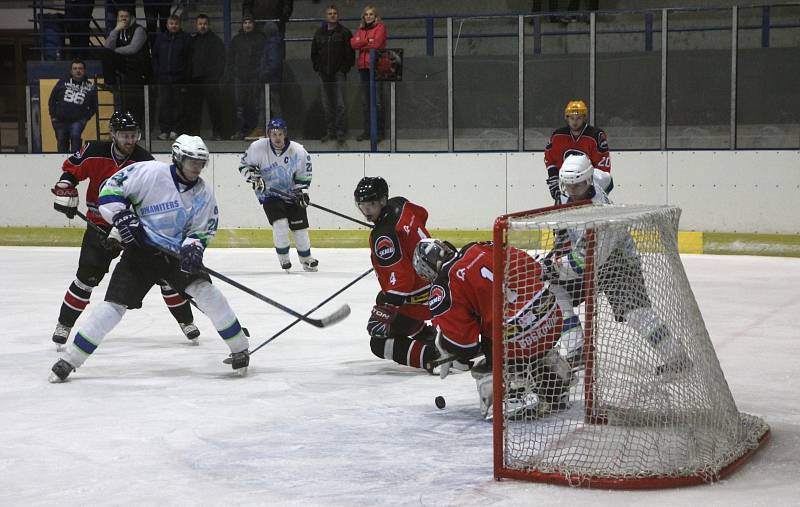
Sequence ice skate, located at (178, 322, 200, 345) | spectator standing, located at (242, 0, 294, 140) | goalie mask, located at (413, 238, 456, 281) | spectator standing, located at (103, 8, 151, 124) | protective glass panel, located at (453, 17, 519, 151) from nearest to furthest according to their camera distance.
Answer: goalie mask, located at (413, 238, 456, 281) < ice skate, located at (178, 322, 200, 345) < protective glass panel, located at (453, 17, 519, 151) < spectator standing, located at (242, 0, 294, 140) < spectator standing, located at (103, 8, 151, 124)

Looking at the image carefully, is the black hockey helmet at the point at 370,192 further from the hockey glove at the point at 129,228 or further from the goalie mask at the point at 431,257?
the hockey glove at the point at 129,228

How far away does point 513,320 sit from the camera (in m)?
3.93

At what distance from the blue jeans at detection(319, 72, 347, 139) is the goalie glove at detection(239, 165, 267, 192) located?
198cm

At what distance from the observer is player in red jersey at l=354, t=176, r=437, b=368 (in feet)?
16.1

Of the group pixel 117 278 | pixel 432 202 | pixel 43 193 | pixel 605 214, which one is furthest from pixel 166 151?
pixel 605 214

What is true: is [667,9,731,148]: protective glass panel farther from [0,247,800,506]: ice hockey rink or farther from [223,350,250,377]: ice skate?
[223,350,250,377]: ice skate

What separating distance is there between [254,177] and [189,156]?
392 cm

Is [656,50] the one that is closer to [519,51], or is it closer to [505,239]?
[519,51]

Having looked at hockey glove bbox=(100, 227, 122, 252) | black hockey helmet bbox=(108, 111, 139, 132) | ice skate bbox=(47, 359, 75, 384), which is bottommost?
ice skate bbox=(47, 359, 75, 384)

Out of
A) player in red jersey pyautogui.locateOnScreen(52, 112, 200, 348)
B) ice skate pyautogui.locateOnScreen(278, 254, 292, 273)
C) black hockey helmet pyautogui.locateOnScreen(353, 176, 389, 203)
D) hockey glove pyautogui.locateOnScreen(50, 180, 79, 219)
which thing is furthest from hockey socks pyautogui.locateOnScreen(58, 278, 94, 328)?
ice skate pyautogui.locateOnScreen(278, 254, 292, 273)

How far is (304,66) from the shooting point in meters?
11.4

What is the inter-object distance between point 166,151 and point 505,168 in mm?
3310

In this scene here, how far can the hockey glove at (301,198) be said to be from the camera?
29.4 feet

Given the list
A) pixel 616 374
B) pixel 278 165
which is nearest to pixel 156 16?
pixel 278 165
